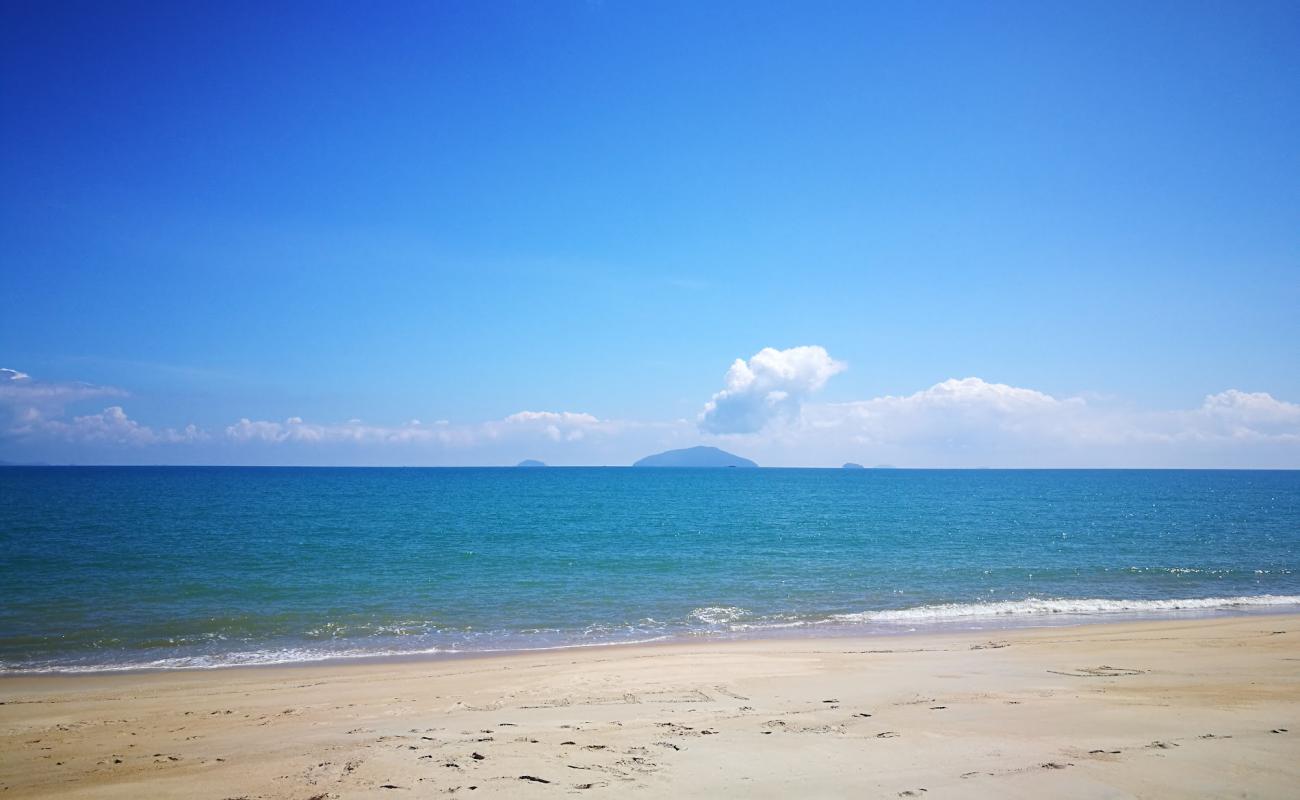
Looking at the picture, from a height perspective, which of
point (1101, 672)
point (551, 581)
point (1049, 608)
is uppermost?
point (1101, 672)

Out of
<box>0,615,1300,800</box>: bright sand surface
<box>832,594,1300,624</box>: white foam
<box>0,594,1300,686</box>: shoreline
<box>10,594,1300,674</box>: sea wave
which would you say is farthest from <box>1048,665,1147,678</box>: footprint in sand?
<box>832,594,1300,624</box>: white foam

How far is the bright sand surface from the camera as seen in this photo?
24.8ft

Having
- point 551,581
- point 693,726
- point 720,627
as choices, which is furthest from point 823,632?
point 551,581

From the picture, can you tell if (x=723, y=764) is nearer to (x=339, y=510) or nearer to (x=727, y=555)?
(x=727, y=555)

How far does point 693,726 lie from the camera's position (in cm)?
966

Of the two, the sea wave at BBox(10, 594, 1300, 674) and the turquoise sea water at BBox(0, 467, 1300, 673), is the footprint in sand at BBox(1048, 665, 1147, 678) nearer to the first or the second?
the sea wave at BBox(10, 594, 1300, 674)

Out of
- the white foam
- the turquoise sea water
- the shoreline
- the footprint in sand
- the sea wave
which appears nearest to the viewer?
the footprint in sand

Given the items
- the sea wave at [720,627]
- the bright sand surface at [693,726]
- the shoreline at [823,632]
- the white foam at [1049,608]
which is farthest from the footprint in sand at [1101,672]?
the white foam at [1049,608]

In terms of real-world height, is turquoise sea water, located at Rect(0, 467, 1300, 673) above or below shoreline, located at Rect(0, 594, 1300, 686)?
below

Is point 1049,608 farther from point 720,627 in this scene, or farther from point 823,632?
point 720,627

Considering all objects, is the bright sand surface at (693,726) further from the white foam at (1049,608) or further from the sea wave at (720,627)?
the white foam at (1049,608)

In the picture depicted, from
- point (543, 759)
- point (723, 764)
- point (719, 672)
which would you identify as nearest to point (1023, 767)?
point (723, 764)

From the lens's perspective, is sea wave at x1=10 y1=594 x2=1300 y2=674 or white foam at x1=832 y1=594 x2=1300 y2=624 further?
white foam at x1=832 y1=594 x2=1300 y2=624

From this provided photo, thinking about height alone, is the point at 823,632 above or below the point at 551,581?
→ above
